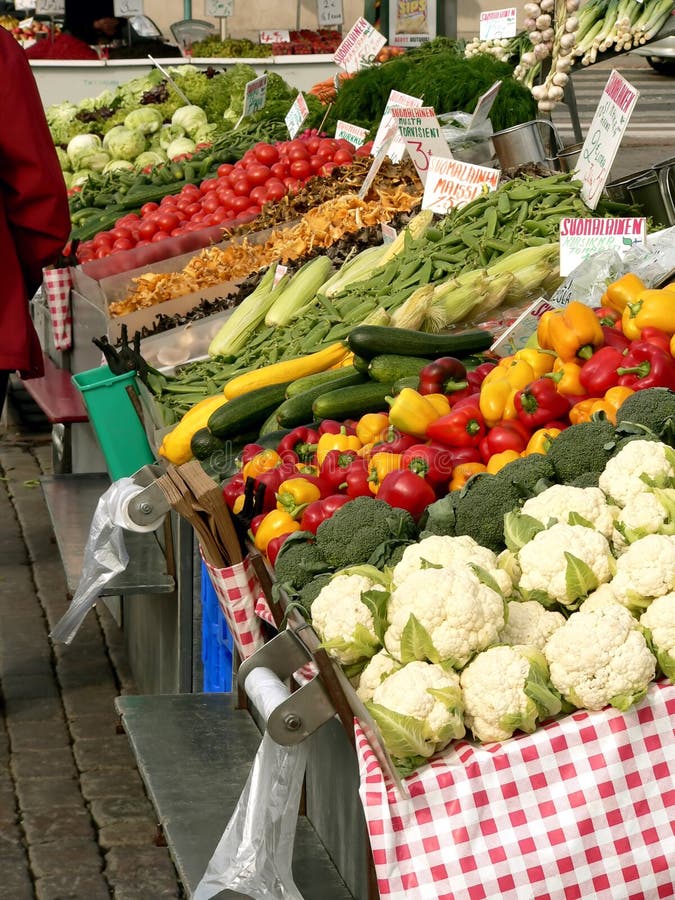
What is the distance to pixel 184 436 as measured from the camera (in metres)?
4.35

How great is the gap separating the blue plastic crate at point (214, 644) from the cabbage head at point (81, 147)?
296 inches

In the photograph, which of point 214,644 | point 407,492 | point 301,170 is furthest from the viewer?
point 301,170

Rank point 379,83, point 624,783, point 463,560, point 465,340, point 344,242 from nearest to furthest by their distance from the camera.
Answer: point 624,783
point 463,560
point 465,340
point 344,242
point 379,83

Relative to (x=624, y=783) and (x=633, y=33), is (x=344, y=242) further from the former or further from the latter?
(x=624, y=783)

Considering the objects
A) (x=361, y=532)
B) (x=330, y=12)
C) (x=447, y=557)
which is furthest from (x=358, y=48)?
(x=447, y=557)

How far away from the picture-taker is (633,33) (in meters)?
7.21

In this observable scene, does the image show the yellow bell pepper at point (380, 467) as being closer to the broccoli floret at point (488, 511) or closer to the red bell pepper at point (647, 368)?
the broccoli floret at point (488, 511)

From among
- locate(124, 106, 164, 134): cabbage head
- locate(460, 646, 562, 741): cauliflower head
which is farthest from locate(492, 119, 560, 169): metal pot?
locate(124, 106, 164, 134): cabbage head

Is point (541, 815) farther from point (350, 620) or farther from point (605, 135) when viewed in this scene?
point (605, 135)

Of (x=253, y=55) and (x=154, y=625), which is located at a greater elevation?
(x=253, y=55)

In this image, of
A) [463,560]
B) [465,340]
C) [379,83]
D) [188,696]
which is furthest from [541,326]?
[379,83]

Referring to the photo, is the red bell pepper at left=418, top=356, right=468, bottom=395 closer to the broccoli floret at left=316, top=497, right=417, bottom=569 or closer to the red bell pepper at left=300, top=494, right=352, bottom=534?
the red bell pepper at left=300, top=494, right=352, bottom=534

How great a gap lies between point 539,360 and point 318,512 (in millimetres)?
839

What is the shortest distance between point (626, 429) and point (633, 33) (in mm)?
5073
